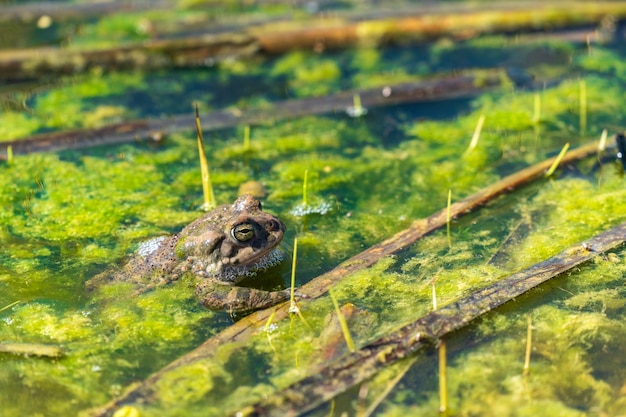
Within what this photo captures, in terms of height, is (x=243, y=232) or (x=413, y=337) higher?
(x=243, y=232)

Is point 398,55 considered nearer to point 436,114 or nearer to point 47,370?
point 436,114

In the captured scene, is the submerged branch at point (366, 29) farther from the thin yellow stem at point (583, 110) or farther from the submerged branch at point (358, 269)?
the submerged branch at point (358, 269)

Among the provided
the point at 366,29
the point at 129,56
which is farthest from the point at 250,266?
the point at 366,29

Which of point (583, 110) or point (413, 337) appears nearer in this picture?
point (413, 337)

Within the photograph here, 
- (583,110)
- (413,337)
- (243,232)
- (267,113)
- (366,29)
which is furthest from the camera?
(366,29)

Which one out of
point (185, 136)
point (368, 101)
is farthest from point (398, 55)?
point (185, 136)

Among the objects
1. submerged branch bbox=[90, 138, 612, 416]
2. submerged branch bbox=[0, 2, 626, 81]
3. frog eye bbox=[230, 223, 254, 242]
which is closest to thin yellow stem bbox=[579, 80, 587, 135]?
submerged branch bbox=[90, 138, 612, 416]

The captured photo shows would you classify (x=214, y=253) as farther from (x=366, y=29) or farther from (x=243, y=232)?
(x=366, y=29)
